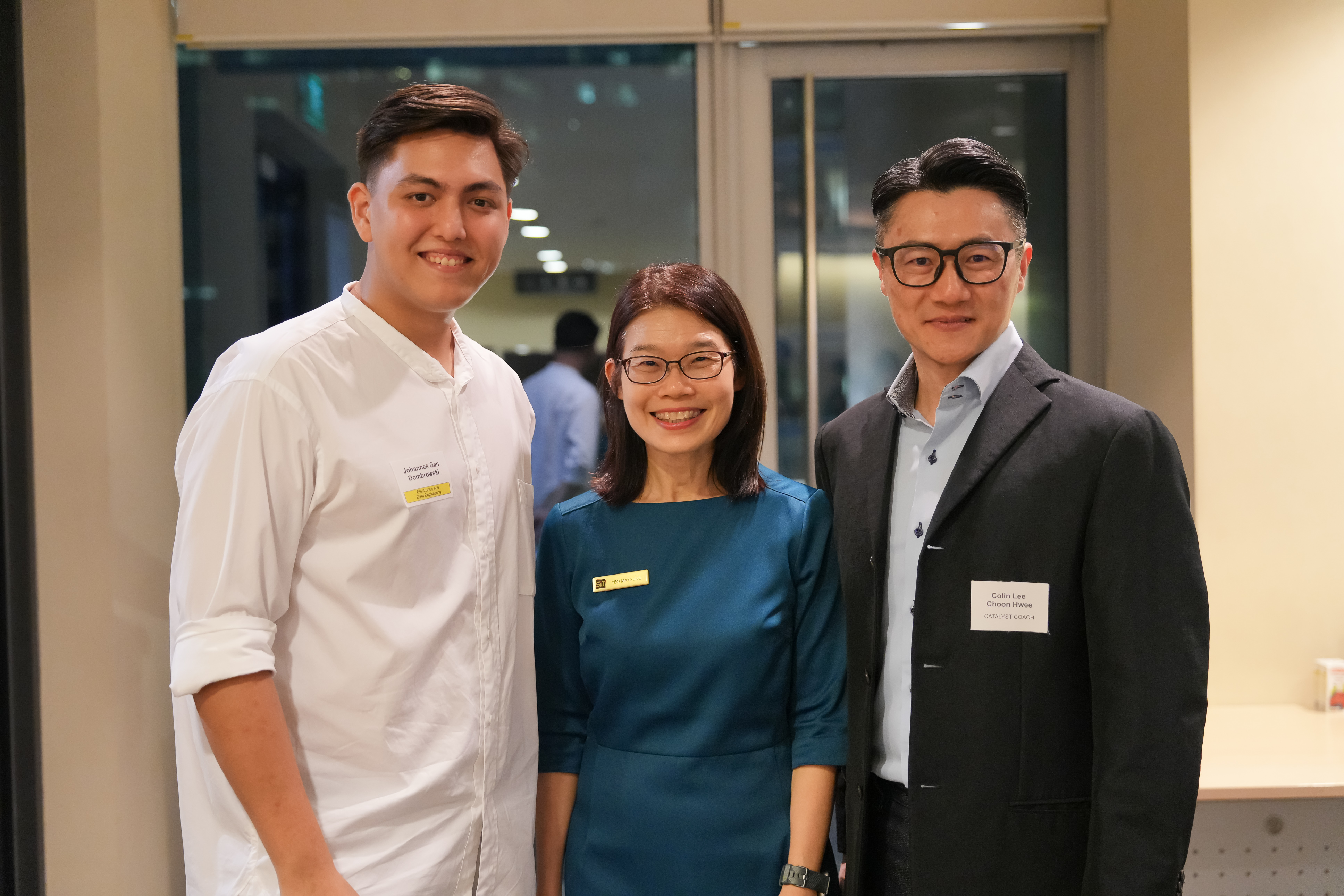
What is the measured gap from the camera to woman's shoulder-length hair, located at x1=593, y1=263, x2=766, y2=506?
5.51 feet

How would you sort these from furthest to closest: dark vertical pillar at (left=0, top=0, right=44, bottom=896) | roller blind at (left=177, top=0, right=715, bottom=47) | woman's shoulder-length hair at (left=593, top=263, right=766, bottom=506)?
1. roller blind at (left=177, top=0, right=715, bottom=47)
2. dark vertical pillar at (left=0, top=0, right=44, bottom=896)
3. woman's shoulder-length hair at (left=593, top=263, right=766, bottom=506)

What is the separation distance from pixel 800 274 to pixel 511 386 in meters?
1.63

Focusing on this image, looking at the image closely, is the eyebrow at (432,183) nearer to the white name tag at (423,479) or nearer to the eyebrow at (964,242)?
the white name tag at (423,479)

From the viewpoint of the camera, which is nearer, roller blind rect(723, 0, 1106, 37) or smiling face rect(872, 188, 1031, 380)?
smiling face rect(872, 188, 1031, 380)

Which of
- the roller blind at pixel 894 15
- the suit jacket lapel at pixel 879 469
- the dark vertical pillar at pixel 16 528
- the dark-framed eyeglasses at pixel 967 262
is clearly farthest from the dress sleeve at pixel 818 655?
the dark vertical pillar at pixel 16 528

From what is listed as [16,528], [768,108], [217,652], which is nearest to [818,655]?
[217,652]

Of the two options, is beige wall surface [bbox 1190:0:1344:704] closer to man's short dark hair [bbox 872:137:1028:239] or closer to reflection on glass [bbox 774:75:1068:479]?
reflection on glass [bbox 774:75:1068:479]

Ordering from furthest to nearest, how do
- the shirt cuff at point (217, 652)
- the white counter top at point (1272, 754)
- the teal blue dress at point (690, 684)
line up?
1. the white counter top at point (1272, 754)
2. the teal blue dress at point (690, 684)
3. the shirt cuff at point (217, 652)

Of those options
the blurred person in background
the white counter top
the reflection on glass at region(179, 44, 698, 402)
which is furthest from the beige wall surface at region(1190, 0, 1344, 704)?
the blurred person in background

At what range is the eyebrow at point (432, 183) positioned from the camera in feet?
4.78

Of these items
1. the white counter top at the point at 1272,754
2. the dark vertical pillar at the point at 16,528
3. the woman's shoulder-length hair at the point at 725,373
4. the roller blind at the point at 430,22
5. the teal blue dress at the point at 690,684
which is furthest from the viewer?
the roller blind at the point at 430,22

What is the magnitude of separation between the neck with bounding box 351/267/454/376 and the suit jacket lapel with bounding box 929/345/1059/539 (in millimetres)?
867

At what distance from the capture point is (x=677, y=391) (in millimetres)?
1625

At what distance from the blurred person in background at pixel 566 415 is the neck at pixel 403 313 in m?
1.53
